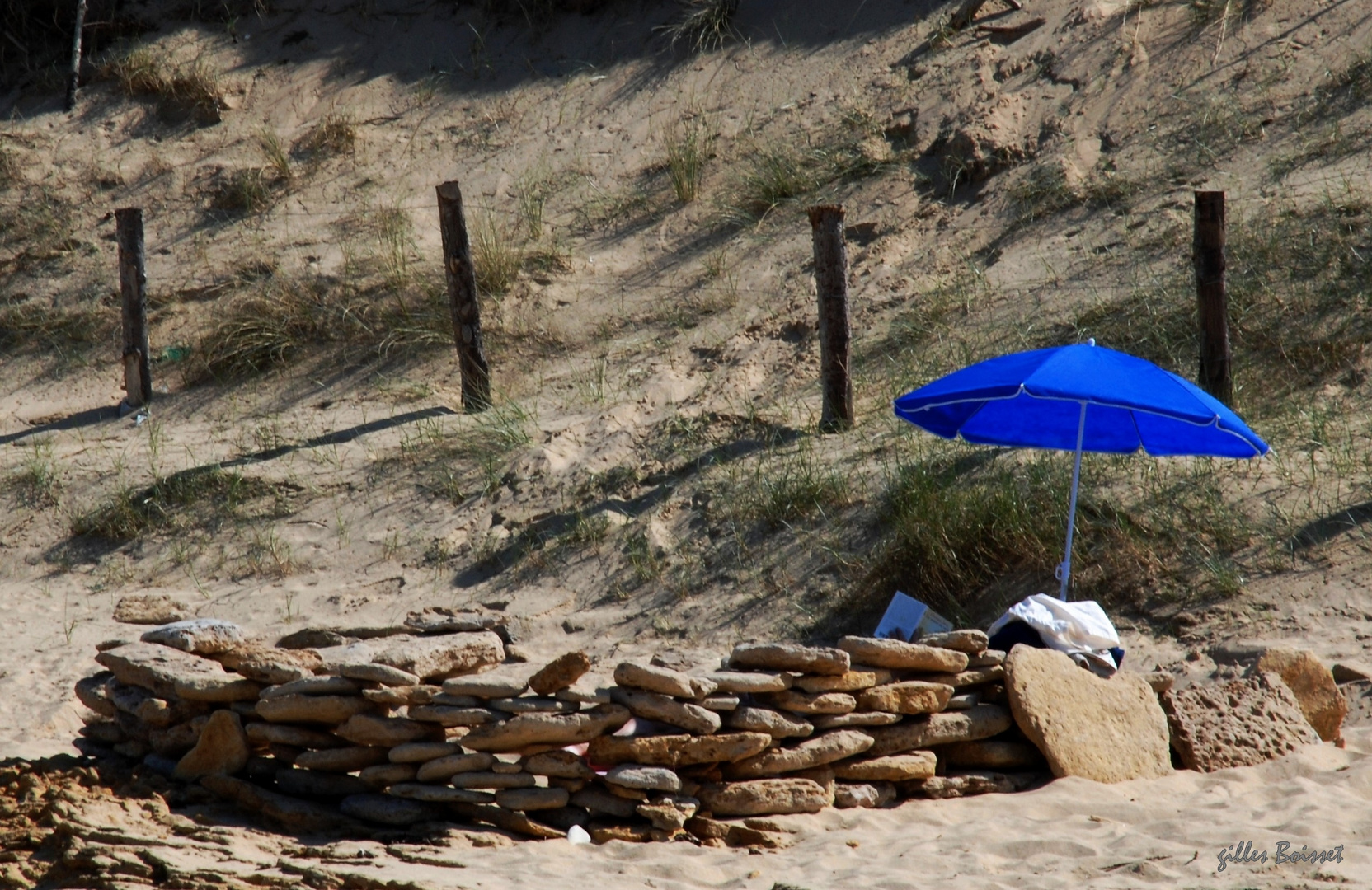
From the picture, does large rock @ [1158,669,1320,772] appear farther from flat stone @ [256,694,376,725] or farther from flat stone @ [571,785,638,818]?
flat stone @ [256,694,376,725]

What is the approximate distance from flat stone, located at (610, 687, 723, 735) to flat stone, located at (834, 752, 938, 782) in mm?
545

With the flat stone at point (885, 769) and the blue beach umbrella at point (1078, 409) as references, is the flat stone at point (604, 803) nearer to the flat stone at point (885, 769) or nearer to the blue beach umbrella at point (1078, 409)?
the flat stone at point (885, 769)

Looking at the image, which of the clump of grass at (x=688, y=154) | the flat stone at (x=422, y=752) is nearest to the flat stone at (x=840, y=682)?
the flat stone at (x=422, y=752)

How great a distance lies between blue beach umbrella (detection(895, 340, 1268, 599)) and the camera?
515 cm

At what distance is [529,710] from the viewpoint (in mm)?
4641

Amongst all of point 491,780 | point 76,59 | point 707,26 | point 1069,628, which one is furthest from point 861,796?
point 76,59

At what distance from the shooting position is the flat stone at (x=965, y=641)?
5.16 metres

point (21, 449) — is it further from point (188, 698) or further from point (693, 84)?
point (693, 84)

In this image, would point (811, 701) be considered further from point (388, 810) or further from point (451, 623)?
point (451, 623)

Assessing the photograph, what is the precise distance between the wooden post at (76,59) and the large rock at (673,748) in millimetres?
11258

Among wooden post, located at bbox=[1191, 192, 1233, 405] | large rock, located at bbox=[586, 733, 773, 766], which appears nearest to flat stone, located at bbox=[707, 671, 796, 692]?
large rock, located at bbox=[586, 733, 773, 766]

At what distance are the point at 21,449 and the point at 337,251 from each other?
300 centimetres

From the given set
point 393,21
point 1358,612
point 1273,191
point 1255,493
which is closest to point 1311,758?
point 1358,612

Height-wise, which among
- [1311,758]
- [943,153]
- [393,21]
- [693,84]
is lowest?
[1311,758]
